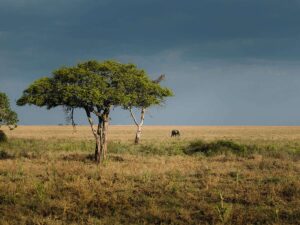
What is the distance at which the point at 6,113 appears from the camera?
144ft

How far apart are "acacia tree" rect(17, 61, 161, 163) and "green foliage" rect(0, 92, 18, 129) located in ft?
55.7

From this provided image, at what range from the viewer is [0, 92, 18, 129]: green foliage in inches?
1720

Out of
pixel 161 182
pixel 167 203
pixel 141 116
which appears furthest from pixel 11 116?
pixel 167 203

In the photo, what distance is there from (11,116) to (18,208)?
31.8 metres

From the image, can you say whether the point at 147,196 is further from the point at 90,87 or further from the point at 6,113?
the point at 6,113

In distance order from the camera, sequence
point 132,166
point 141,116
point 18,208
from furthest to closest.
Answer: point 141,116 → point 132,166 → point 18,208

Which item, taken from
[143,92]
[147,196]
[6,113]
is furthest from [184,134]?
[147,196]

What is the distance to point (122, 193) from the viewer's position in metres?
16.2

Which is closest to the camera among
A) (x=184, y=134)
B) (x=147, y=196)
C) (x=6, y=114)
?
(x=147, y=196)

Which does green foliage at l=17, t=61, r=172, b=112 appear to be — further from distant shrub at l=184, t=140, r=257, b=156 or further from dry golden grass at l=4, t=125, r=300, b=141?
dry golden grass at l=4, t=125, r=300, b=141

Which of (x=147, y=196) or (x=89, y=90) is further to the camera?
(x=89, y=90)

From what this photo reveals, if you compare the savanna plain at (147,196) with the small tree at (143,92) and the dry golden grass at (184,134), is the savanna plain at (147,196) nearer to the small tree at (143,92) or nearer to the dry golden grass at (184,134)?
the small tree at (143,92)

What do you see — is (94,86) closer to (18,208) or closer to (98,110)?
(98,110)

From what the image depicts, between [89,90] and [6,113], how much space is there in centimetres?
2139
